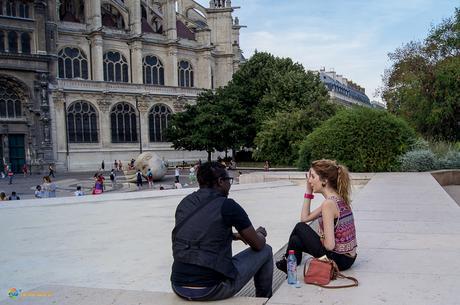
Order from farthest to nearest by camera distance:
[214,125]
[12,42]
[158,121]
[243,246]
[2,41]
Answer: [158,121]
[214,125]
[12,42]
[2,41]
[243,246]

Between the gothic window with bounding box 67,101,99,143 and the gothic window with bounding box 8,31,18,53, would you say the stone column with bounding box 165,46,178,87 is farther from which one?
the gothic window with bounding box 8,31,18,53

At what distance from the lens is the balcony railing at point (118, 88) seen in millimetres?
44375

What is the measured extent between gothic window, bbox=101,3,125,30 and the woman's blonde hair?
5127 centimetres

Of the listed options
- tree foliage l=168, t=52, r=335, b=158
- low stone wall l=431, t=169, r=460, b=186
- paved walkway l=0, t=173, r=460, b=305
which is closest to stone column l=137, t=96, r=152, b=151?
tree foliage l=168, t=52, r=335, b=158

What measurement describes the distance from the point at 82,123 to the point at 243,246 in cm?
4136

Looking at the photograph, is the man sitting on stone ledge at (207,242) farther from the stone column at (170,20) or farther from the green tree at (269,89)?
the stone column at (170,20)

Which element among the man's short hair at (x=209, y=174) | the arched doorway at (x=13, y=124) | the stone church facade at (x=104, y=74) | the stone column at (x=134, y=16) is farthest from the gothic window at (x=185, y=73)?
the man's short hair at (x=209, y=174)

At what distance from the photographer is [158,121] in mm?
50844

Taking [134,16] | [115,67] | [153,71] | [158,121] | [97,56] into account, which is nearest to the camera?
[97,56]

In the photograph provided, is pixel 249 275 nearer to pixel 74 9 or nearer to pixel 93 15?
pixel 93 15

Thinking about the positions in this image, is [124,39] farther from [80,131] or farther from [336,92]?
[336,92]

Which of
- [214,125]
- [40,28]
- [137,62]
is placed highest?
[40,28]

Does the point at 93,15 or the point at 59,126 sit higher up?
the point at 93,15

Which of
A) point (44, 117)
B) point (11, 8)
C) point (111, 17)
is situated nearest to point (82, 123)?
point (44, 117)
